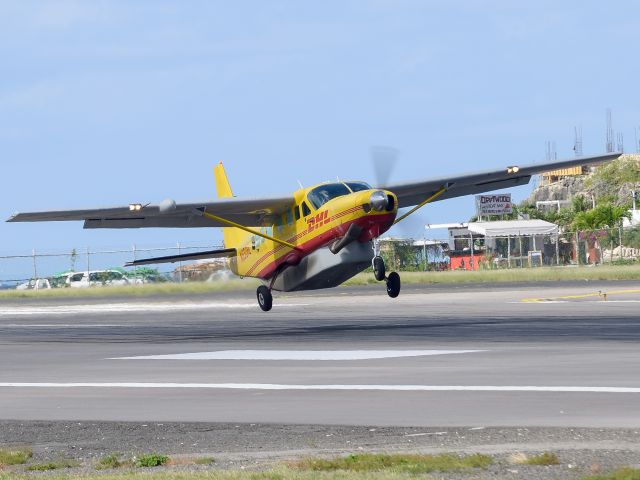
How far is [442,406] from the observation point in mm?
12289

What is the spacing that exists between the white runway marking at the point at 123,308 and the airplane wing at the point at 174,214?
539 cm

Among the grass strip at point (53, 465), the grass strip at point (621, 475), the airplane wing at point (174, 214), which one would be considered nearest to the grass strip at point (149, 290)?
the airplane wing at point (174, 214)

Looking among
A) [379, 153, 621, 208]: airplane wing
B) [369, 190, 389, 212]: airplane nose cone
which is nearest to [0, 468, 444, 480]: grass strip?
[369, 190, 389, 212]: airplane nose cone

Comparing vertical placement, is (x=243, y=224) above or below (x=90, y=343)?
above

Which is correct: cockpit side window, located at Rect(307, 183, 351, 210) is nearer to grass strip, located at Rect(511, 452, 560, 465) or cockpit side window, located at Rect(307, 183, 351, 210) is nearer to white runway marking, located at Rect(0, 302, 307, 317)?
white runway marking, located at Rect(0, 302, 307, 317)

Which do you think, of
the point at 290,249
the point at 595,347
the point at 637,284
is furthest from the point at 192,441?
the point at 637,284

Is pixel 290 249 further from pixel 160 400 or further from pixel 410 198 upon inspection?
pixel 160 400

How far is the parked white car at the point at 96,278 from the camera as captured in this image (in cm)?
7188

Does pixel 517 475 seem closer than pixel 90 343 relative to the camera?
Yes

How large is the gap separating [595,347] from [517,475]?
36.8 feet

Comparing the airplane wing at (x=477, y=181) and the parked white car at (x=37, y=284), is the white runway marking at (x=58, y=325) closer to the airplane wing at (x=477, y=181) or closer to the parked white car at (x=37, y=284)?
the airplane wing at (x=477, y=181)

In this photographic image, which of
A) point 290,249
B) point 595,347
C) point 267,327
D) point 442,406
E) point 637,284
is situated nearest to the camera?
point 442,406

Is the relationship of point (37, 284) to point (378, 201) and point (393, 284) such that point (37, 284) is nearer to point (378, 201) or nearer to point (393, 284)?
point (393, 284)

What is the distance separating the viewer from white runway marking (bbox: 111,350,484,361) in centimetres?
1895
